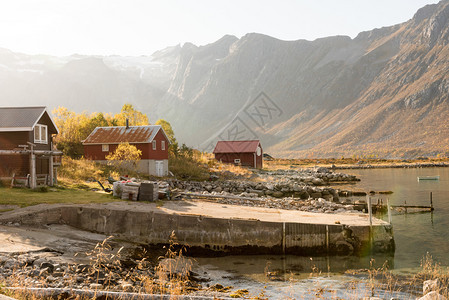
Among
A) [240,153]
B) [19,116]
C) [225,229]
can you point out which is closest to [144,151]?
[19,116]

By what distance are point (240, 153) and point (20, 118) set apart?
154ft

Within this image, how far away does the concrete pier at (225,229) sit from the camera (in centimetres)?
1944

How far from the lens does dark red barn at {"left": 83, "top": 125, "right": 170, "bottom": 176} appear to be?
4653cm

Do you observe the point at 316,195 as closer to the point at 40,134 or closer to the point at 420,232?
the point at 420,232

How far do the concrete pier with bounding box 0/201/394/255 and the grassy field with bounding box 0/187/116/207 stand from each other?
224 centimetres

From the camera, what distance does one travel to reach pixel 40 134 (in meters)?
32.0

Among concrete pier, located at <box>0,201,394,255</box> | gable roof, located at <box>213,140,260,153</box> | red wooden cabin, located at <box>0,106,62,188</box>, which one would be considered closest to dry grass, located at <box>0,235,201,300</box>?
concrete pier, located at <box>0,201,394,255</box>

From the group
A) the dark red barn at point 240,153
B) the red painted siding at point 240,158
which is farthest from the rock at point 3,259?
the red painted siding at point 240,158

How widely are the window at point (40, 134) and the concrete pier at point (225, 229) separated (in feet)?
41.0

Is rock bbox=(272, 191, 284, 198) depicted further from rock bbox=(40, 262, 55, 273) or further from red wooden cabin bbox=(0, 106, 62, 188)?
rock bbox=(40, 262, 55, 273)

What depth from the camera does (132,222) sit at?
68.1ft

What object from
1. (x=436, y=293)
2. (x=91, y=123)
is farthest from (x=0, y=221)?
(x=91, y=123)

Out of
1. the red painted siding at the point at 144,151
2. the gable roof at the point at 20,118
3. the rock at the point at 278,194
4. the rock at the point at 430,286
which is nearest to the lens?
the rock at the point at 430,286

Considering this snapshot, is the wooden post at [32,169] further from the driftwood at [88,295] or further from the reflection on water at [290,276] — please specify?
the driftwood at [88,295]
